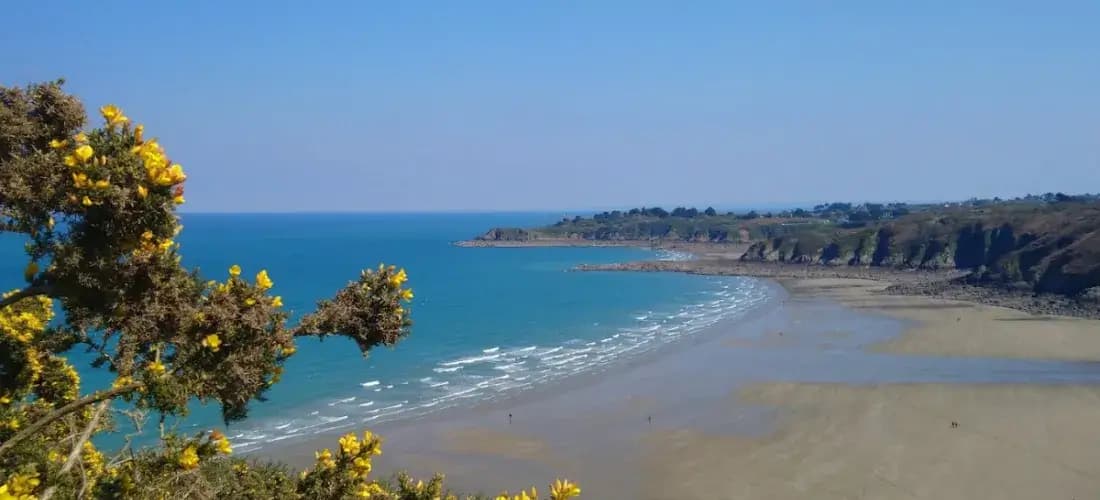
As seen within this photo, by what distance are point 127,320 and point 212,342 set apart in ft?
2.14

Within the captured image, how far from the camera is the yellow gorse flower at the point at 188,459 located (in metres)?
5.56

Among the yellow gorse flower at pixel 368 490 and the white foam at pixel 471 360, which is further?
the white foam at pixel 471 360

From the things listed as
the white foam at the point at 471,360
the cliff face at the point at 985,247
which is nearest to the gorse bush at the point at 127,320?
the white foam at the point at 471,360

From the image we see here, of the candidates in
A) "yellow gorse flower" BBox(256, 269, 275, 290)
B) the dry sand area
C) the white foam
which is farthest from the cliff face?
"yellow gorse flower" BBox(256, 269, 275, 290)

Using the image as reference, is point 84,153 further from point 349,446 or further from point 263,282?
point 349,446

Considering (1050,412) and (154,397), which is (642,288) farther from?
(154,397)

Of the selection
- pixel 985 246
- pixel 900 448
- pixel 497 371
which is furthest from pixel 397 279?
pixel 985 246

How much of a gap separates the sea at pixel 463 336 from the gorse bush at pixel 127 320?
2.38 ft

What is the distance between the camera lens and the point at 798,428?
2795 cm

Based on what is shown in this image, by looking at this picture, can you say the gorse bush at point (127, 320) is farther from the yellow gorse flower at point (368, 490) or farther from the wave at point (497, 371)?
the wave at point (497, 371)

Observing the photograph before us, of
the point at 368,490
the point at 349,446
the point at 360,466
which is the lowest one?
the point at 368,490

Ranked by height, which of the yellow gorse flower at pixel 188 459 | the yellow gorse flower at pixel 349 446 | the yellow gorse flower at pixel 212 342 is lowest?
the yellow gorse flower at pixel 349 446

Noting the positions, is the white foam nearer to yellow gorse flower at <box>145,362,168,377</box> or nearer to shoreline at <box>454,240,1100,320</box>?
yellow gorse flower at <box>145,362,168,377</box>

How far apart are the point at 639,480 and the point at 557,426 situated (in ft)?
19.6
